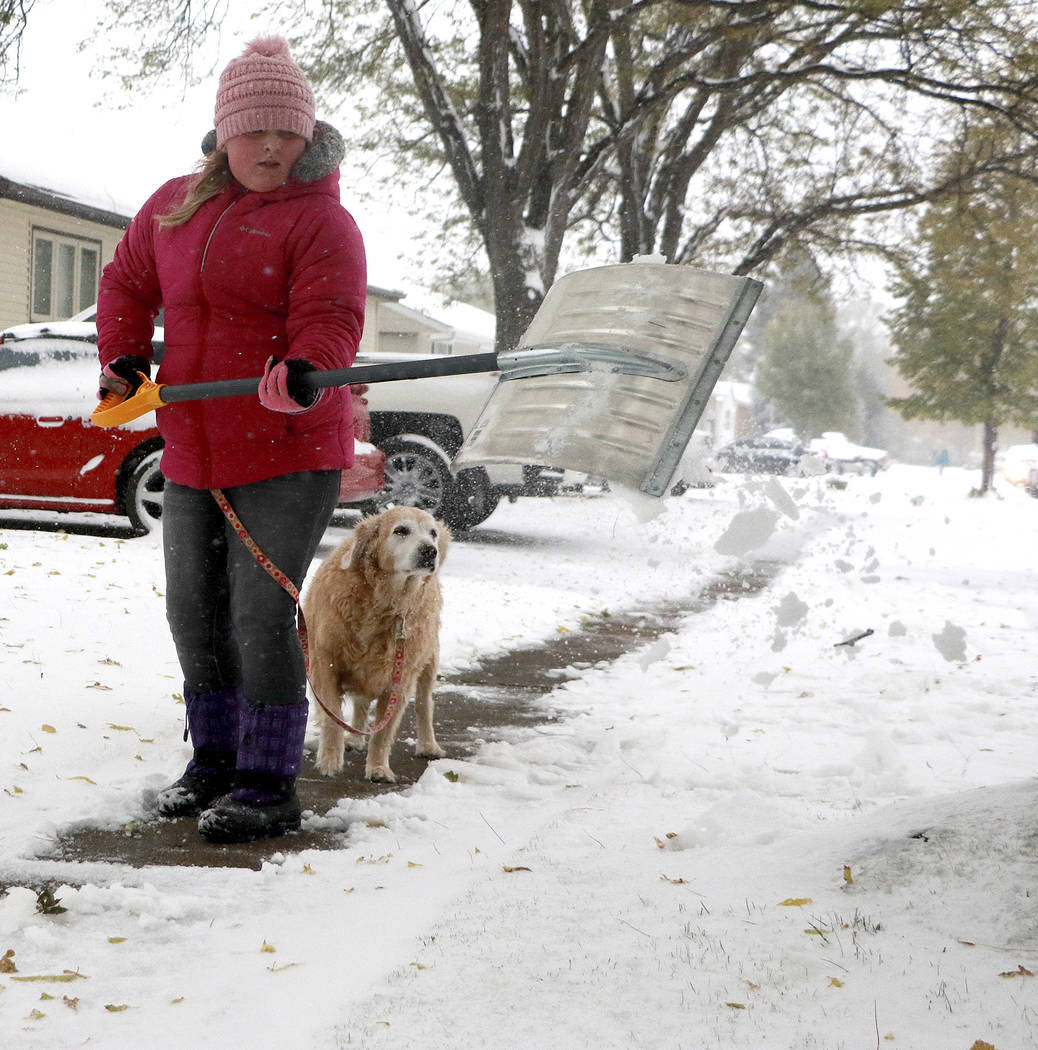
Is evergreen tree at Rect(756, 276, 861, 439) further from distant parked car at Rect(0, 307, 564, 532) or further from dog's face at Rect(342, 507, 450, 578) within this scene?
dog's face at Rect(342, 507, 450, 578)

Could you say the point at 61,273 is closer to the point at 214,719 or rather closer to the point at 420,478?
the point at 420,478

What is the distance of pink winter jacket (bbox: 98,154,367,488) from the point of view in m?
3.12

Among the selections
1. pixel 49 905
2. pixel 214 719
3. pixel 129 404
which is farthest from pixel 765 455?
pixel 49 905

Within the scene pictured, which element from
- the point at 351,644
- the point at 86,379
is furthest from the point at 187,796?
the point at 86,379

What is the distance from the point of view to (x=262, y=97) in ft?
10.2

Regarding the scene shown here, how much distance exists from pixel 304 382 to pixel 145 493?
6.90 metres

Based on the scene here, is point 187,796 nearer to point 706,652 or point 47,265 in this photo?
point 706,652

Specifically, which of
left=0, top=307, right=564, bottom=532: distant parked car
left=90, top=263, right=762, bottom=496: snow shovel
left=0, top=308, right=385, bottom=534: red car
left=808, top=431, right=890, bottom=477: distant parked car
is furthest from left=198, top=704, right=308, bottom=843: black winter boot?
left=808, top=431, right=890, bottom=477: distant parked car

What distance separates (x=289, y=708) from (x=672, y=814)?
1269mm

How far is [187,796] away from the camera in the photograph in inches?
138

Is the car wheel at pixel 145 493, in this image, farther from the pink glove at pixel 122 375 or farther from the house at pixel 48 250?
the house at pixel 48 250

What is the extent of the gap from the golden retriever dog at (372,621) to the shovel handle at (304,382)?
3.77 feet

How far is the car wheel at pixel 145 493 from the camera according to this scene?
9.26 metres

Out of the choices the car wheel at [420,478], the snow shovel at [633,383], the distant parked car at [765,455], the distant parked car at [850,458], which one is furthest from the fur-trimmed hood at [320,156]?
the distant parked car at [850,458]
